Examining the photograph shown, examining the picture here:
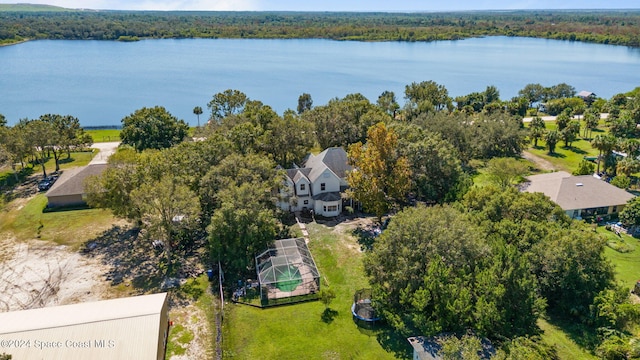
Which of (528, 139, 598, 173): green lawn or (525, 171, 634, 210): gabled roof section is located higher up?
(525, 171, 634, 210): gabled roof section

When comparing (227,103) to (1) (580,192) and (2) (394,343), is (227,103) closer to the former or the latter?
(1) (580,192)

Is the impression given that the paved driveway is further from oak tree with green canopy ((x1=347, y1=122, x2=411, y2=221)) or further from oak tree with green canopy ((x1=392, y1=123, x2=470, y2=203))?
oak tree with green canopy ((x1=392, y1=123, x2=470, y2=203))

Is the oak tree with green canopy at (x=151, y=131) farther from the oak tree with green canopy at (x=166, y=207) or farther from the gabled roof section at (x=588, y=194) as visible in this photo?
the gabled roof section at (x=588, y=194)

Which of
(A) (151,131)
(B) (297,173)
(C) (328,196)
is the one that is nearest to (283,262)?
(C) (328,196)

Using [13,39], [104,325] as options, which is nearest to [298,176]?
[104,325]

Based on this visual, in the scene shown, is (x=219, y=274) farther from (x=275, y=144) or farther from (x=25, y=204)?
(x=25, y=204)

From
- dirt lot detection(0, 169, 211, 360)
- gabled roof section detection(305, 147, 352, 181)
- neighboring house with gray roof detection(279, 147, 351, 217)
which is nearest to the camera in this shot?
dirt lot detection(0, 169, 211, 360)

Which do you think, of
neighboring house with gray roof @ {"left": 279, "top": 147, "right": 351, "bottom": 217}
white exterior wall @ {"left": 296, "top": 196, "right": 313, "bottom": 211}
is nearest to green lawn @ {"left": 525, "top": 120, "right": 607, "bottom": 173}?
neighboring house with gray roof @ {"left": 279, "top": 147, "right": 351, "bottom": 217}
